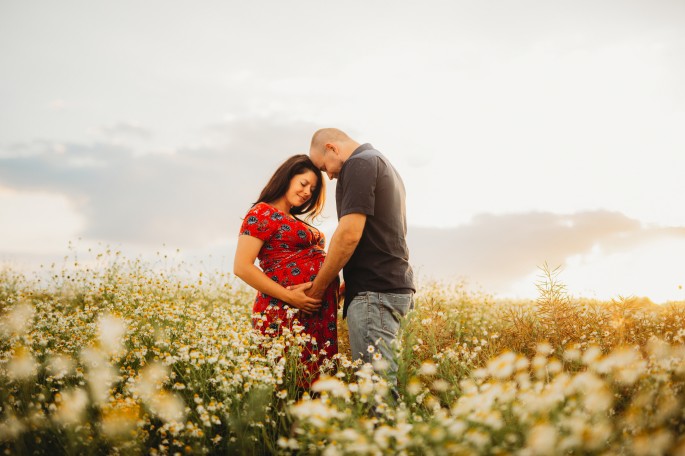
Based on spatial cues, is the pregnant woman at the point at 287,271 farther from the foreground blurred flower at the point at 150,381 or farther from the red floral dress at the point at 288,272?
the foreground blurred flower at the point at 150,381

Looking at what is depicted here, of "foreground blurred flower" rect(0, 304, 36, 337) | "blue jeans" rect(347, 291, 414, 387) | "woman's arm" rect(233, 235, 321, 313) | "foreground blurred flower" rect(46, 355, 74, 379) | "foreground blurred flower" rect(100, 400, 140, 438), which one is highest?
"woman's arm" rect(233, 235, 321, 313)

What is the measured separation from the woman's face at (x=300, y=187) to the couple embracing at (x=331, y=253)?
0.03 feet

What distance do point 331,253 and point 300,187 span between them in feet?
3.73

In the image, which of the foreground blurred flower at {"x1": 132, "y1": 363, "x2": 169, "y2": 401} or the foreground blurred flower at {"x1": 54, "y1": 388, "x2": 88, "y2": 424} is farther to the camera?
the foreground blurred flower at {"x1": 132, "y1": 363, "x2": 169, "y2": 401}

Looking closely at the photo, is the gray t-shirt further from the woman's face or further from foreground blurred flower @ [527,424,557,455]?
foreground blurred flower @ [527,424,557,455]

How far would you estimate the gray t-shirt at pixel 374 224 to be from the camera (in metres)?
3.68

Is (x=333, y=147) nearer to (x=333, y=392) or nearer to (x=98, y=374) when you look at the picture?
(x=333, y=392)

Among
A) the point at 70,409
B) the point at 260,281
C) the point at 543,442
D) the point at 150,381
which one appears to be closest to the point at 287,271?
the point at 260,281

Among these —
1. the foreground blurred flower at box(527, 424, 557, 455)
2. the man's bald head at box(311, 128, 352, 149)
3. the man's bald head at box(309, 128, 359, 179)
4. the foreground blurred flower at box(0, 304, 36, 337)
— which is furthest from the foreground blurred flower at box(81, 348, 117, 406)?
the foreground blurred flower at box(527, 424, 557, 455)

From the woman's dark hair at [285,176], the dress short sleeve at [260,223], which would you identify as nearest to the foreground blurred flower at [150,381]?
the dress short sleeve at [260,223]

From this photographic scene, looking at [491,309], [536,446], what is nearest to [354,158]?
[536,446]

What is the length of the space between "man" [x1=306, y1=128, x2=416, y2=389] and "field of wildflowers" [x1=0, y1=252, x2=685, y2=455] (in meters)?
0.23

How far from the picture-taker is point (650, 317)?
Answer: 18.1ft

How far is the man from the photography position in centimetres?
365
